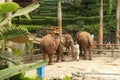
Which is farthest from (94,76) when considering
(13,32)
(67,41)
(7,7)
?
(7,7)

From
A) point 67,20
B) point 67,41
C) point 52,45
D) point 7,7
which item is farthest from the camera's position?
point 67,20

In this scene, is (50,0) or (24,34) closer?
(24,34)

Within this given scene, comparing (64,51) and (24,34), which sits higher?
(24,34)

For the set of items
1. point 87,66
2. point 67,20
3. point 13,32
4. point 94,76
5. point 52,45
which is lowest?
point 87,66

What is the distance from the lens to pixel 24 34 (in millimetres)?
5719

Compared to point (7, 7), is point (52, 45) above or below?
below

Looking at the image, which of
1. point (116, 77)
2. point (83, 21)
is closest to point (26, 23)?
point (83, 21)

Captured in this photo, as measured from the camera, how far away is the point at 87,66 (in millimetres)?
16984

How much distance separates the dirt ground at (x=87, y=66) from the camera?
15.4 m

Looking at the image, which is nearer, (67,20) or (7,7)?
(7,7)

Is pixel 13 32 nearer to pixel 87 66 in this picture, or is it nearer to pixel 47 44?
pixel 87 66

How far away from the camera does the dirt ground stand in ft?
50.6

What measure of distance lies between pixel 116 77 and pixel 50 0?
76.9 feet

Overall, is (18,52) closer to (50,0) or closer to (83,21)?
(83,21)
